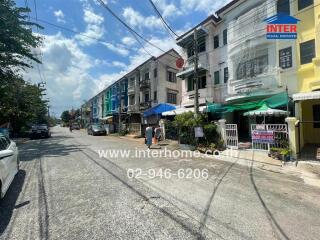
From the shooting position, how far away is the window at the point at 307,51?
12121 mm

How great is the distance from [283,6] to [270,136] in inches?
331

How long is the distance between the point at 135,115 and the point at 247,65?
21.6 metres

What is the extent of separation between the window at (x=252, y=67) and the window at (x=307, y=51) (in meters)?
2.23

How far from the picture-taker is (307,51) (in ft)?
40.5

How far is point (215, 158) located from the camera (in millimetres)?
12000

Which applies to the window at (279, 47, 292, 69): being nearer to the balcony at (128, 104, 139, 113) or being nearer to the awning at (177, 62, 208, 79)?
the awning at (177, 62, 208, 79)

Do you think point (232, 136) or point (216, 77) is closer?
point (232, 136)

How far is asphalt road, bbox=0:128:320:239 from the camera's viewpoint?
4012mm

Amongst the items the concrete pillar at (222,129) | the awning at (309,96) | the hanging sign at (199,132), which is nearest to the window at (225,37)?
the concrete pillar at (222,129)

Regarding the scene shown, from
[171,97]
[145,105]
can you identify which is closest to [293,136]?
[171,97]

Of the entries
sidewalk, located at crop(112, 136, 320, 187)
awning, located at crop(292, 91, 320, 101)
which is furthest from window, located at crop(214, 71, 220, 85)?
awning, located at crop(292, 91, 320, 101)

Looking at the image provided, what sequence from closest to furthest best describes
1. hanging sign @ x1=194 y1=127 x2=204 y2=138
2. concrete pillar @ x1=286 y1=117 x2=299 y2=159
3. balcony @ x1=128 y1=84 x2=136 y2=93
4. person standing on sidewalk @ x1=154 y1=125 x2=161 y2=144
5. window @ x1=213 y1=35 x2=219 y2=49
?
concrete pillar @ x1=286 y1=117 x2=299 y2=159, hanging sign @ x1=194 y1=127 x2=204 y2=138, window @ x1=213 y1=35 x2=219 y2=49, person standing on sidewalk @ x1=154 y1=125 x2=161 y2=144, balcony @ x1=128 y1=84 x2=136 y2=93

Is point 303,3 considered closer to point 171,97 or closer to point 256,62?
point 256,62

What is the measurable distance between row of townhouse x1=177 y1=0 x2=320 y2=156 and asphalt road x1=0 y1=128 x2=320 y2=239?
20.5ft
